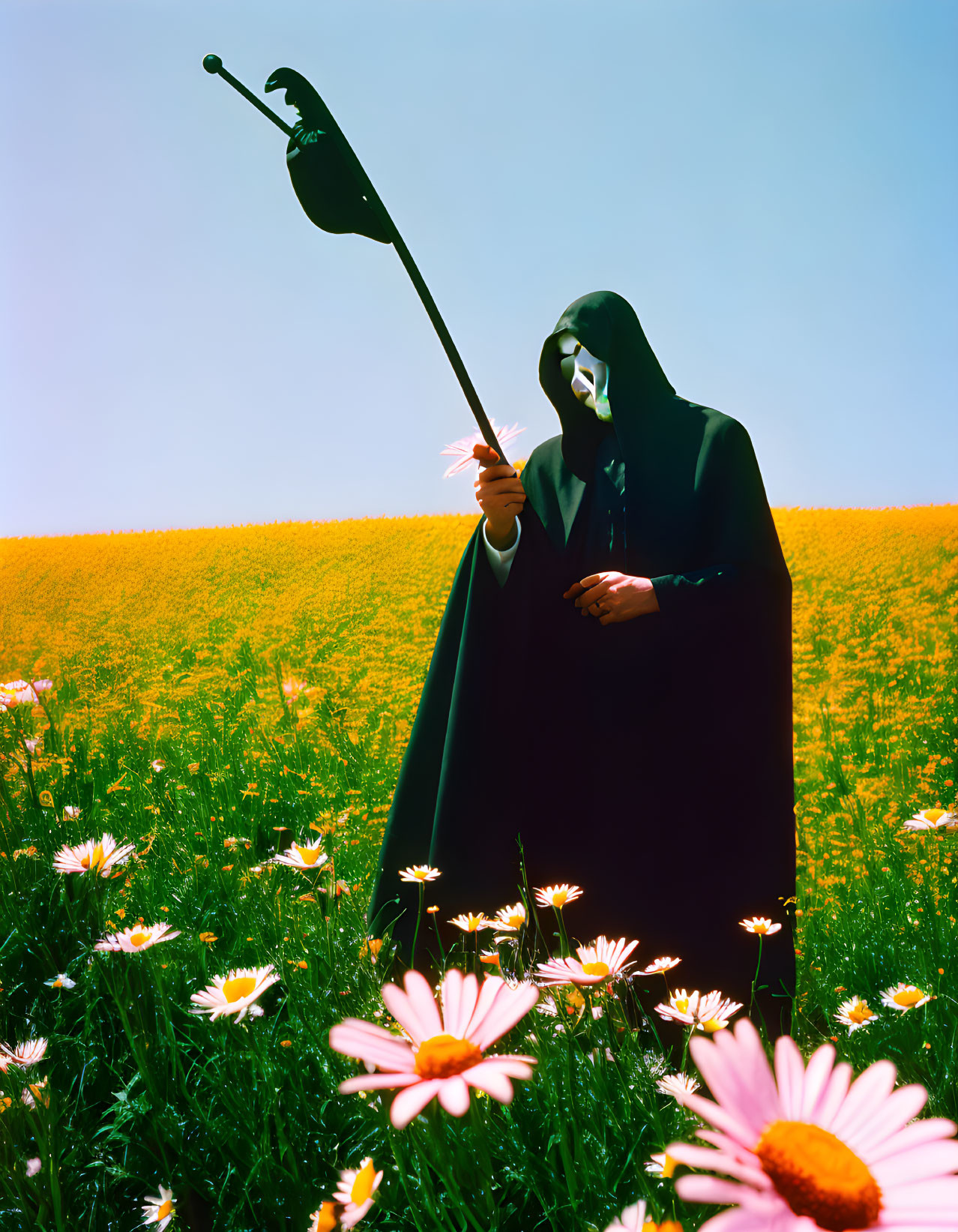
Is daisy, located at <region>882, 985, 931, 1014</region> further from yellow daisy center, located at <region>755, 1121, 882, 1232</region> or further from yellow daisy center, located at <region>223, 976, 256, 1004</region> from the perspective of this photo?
yellow daisy center, located at <region>755, 1121, 882, 1232</region>

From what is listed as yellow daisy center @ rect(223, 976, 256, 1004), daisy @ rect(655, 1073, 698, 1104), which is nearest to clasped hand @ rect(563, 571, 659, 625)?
daisy @ rect(655, 1073, 698, 1104)

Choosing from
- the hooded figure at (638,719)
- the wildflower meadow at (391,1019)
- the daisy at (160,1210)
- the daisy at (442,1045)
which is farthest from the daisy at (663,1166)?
the hooded figure at (638,719)

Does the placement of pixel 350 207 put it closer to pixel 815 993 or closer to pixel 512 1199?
pixel 512 1199

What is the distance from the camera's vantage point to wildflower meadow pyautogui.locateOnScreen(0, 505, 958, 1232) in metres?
0.44

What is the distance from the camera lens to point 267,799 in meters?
3.63

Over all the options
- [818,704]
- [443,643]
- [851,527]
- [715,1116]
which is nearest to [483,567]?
[443,643]

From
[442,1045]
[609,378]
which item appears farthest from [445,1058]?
[609,378]

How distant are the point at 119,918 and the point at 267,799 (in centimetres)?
150

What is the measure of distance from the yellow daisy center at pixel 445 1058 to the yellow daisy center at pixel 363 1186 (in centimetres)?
34

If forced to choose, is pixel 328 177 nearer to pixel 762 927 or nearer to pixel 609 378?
pixel 609 378

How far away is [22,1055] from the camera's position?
137cm

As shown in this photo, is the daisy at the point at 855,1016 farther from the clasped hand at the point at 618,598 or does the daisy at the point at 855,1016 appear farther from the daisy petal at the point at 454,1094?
the daisy petal at the point at 454,1094

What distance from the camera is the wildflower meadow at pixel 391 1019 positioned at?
44 centimetres

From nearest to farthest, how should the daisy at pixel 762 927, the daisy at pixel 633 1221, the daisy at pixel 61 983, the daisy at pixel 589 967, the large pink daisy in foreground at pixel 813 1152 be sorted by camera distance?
the large pink daisy in foreground at pixel 813 1152
the daisy at pixel 633 1221
the daisy at pixel 589 967
the daisy at pixel 762 927
the daisy at pixel 61 983
